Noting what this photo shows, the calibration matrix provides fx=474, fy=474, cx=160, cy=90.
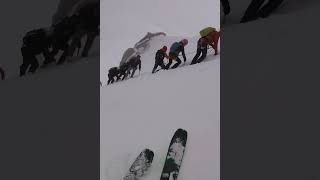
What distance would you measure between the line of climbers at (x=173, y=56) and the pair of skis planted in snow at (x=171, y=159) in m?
0.24

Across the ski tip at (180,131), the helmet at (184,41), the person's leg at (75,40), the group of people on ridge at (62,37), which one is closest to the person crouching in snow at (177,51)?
the helmet at (184,41)

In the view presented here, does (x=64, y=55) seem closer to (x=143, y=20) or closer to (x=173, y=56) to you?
(x=143, y=20)

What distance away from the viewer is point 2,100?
90.7 inches

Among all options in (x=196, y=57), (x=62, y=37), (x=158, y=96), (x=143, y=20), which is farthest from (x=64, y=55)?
(x=196, y=57)

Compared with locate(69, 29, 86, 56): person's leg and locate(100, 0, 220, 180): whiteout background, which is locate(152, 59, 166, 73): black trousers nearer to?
locate(100, 0, 220, 180): whiteout background

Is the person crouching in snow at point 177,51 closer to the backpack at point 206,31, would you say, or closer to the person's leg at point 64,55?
the backpack at point 206,31

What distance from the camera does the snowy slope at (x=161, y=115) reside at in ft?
4.73

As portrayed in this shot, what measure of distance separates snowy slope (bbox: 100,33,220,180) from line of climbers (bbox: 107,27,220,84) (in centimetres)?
2

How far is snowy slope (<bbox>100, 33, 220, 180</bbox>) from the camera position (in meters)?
1.44

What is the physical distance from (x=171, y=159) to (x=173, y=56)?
0.34 meters

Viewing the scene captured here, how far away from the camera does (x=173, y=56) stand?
5.26 ft

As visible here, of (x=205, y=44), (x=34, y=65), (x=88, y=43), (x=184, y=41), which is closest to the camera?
(x=205, y=44)
